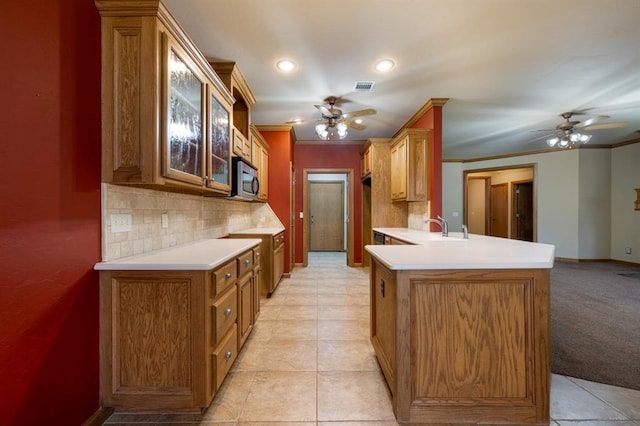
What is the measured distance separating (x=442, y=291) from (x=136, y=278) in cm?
167

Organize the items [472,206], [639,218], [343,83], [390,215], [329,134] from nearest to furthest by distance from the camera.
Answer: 1. [343,83]
2. [329,134]
3. [390,215]
4. [639,218]
5. [472,206]

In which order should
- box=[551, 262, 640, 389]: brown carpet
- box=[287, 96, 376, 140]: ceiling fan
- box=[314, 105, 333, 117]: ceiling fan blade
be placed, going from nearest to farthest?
1. box=[551, 262, 640, 389]: brown carpet
2. box=[314, 105, 333, 117]: ceiling fan blade
3. box=[287, 96, 376, 140]: ceiling fan

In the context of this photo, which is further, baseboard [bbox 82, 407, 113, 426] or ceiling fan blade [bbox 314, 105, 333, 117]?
ceiling fan blade [bbox 314, 105, 333, 117]

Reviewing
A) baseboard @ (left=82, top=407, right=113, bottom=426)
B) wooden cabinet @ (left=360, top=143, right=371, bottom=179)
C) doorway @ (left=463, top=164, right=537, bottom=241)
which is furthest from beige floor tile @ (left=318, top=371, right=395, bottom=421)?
doorway @ (left=463, top=164, right=537, bottom=241)

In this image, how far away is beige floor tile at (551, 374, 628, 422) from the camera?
4.96 ft

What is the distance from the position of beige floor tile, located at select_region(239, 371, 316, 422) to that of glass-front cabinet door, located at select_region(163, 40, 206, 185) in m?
1.42

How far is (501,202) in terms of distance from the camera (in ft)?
25.1

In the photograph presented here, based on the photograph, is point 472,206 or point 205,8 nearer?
point 205,8

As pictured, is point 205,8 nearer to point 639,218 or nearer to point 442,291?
point 442,291

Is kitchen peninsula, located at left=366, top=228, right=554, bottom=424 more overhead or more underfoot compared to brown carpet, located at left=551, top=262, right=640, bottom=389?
more overhead

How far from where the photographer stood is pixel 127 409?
1494mm

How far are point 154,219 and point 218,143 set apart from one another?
0.77 m

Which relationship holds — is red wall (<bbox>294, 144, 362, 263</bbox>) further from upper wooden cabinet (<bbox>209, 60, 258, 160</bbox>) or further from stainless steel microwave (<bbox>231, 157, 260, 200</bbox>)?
stainless steel microwave (<bbox>231, 157, 260, 200</bbox>)

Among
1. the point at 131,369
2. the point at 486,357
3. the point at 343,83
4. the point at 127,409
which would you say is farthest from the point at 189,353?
the point at 343,83
